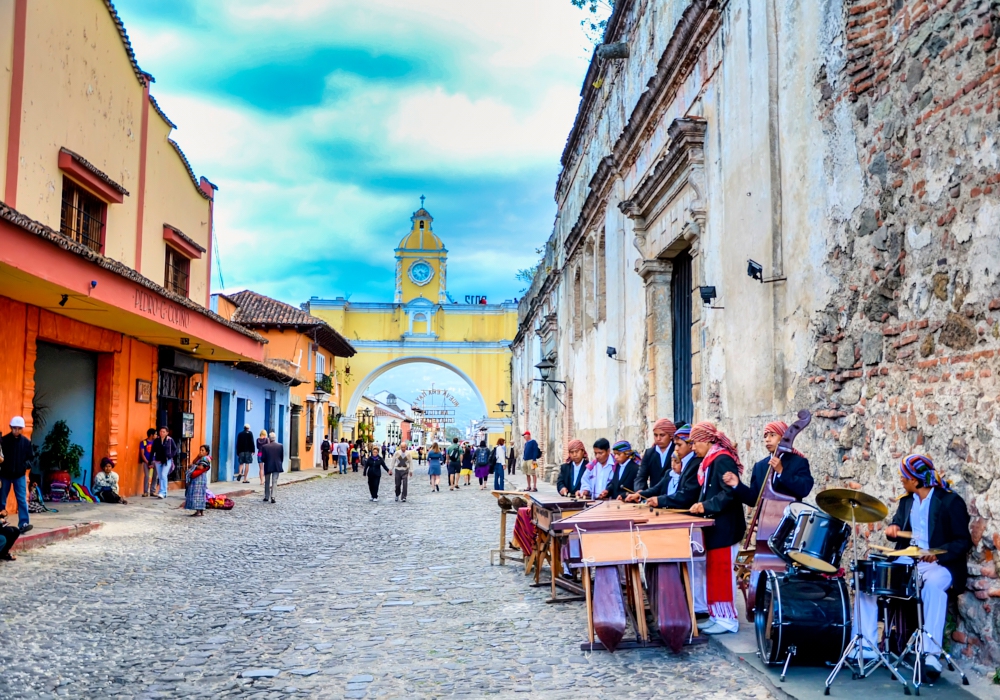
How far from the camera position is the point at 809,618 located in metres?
4.87

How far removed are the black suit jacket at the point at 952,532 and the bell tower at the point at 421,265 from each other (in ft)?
157

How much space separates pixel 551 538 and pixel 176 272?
1469 centimetres

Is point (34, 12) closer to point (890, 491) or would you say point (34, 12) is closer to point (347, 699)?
point (347, 699)

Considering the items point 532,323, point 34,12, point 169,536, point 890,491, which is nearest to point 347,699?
point 890,491

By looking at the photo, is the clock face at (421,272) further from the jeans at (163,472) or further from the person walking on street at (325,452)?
the jeans at (163,472)

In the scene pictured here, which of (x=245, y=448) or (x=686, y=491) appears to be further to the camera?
(x=245, y=448)

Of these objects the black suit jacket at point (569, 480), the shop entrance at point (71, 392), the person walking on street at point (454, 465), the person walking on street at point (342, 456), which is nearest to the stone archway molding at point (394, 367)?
the person walking on street at point (342, 456)

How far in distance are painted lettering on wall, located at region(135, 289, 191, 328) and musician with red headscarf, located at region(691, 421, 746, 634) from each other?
10170 millimetres

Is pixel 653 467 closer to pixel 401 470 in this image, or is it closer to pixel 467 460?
pixel 401 470

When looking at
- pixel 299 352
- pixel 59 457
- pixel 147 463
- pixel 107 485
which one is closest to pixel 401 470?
pixel 147 463

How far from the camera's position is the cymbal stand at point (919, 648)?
4.56m

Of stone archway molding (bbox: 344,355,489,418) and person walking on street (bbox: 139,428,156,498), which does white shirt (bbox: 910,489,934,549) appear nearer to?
person walking on street (bbox: 139,428,156,498)

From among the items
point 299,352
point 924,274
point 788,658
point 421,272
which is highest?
point 421,272

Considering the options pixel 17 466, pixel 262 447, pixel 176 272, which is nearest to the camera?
pixel 17 466
